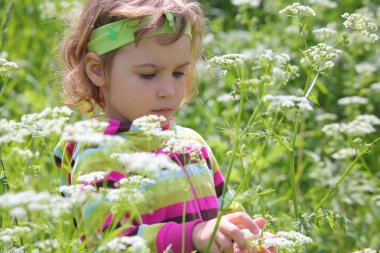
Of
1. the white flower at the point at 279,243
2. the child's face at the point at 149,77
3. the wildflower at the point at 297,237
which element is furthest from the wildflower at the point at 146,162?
the child's face at the point at 149,77

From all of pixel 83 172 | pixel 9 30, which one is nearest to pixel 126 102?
pixel 83 172

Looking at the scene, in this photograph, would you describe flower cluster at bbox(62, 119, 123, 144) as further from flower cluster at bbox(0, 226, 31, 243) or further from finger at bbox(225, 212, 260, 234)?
finger at bbox(225, 212, 260, 234)

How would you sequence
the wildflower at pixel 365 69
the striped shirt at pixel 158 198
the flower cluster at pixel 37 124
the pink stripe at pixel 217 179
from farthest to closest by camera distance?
1. the wildflower at pixel 365 69
2. the pink stripe at pixel 217 179
3. the striped shirt at pixel 158 198
4. the flower cluster at pixel 37 124

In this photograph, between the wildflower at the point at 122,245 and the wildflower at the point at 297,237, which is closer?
the wildflower at the point at 122,245

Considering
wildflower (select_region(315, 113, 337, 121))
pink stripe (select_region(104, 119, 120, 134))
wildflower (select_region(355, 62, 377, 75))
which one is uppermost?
pink stripe (select_region(104, 119, 120, 134))

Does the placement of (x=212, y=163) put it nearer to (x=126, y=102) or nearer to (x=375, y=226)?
(x=126, y=102)

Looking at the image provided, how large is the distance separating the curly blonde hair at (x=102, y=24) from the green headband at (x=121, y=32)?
0.06ft

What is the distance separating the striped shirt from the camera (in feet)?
10.0

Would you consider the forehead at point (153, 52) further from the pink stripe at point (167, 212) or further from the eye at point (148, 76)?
the pink stripe at point (167, 212)

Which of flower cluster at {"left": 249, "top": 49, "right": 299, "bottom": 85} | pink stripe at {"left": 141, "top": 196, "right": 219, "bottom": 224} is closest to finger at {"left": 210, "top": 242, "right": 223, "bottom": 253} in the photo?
pink stripe at {"left": 141, "top": 196, "right": 219, "bottom": 224}

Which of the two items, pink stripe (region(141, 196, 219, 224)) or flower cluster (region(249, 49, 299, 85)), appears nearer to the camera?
flower cluster (region(249, 49, 299, 85))

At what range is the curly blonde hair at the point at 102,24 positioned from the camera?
3.55 metres

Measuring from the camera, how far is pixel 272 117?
5242 mm

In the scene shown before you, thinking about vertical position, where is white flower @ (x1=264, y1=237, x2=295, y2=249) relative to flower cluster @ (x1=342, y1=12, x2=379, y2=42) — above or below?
below
